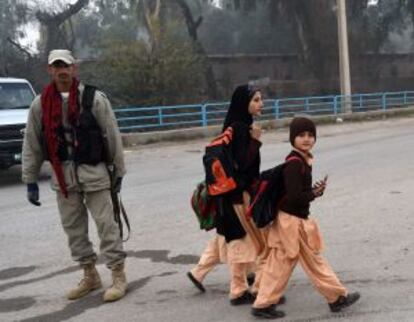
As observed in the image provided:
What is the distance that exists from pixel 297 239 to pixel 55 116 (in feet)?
6.46

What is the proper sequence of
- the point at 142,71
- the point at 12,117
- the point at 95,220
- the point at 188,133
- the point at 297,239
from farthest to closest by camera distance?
1. the point at 142,71
2. the point at 188,133
3. the point at 12,117
4. the point at 95,220
5. the point at 297,239

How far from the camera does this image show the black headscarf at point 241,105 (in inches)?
181

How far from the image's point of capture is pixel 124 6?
1663 inches

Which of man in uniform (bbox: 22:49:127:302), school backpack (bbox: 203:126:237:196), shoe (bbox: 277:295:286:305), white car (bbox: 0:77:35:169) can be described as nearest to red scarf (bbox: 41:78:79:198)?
man in uniform (bbox: 22:49:127:302)

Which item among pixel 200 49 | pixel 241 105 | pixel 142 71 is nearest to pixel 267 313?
pixel 241 105

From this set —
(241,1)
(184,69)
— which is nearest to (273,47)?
(241,1)

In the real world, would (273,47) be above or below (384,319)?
above

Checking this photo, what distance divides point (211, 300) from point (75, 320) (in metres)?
0.99

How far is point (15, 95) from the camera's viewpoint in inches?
547

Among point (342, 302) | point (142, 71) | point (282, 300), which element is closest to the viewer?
point (342, 302)

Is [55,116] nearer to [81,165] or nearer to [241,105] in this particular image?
[81,165]

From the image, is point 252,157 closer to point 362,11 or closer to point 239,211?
point 239,211

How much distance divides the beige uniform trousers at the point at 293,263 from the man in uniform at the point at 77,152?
1252 mm

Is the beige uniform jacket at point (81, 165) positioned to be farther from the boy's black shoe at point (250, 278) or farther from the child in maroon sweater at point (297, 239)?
the child in maroon sweater at point (297, 239)
